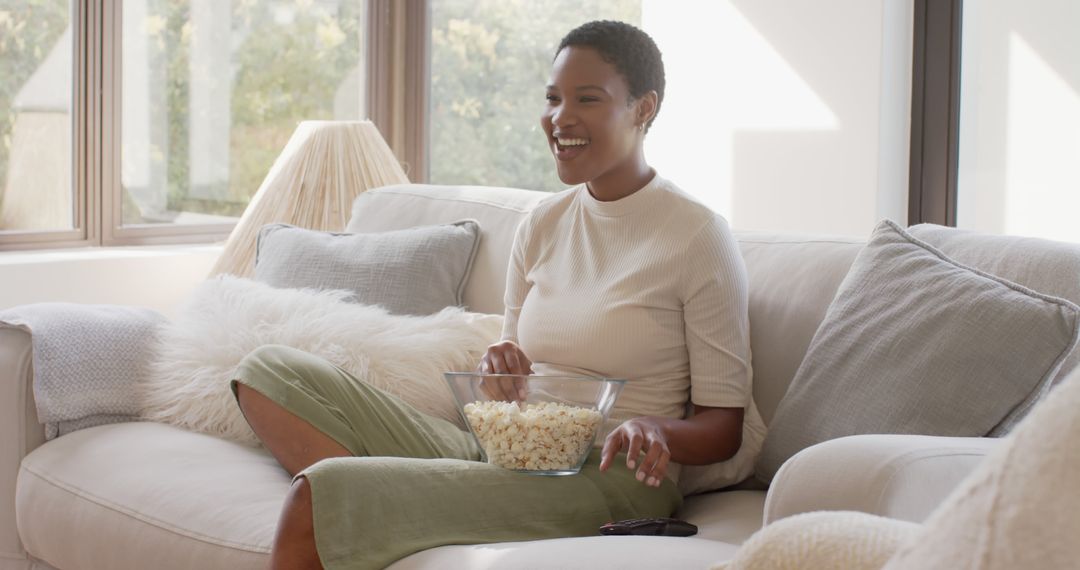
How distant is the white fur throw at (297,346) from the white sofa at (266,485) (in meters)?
0.07

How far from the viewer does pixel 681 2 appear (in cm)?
397

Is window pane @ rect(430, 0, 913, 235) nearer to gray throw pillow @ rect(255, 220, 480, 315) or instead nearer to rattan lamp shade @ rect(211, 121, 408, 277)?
rattan lamp shade @ rect(211, 121, 408, 277)

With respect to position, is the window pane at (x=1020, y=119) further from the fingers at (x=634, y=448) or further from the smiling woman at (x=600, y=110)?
the fingers at (x=634, y=448)

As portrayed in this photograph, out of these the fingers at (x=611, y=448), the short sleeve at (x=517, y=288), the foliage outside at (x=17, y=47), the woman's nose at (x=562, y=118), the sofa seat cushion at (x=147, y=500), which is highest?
the foliage outside at (x=17, y=47)

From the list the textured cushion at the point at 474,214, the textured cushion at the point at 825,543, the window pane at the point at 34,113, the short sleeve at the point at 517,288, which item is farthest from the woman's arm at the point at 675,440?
the window pane at the point at 34,113

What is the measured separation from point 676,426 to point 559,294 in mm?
346

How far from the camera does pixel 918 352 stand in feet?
5.52

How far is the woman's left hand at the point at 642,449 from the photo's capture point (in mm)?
1610

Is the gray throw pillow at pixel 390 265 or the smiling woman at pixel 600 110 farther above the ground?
the smiling woman at pixel 600 110

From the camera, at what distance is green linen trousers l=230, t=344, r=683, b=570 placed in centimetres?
152

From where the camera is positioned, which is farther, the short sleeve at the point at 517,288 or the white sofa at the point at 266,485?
the short sleeve at the point at 517,288

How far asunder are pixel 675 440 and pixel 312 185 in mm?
1959

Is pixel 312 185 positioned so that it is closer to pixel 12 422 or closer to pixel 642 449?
pixel 12 422

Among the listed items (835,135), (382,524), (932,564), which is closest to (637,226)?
(382,524)
